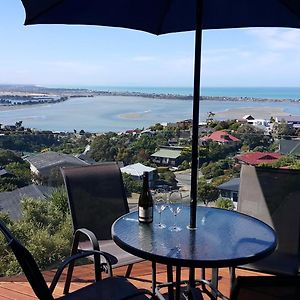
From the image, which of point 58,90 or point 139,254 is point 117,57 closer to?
point 58,90

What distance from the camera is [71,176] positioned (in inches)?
125

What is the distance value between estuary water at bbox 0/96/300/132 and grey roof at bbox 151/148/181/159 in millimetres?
360

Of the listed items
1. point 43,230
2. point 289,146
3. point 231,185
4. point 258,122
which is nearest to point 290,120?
point 258,122

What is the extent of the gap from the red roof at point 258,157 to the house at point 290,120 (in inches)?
18.4

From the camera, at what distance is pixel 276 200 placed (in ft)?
10.2

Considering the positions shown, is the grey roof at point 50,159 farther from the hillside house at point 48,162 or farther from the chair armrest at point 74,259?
the chair armrest at point 74,259

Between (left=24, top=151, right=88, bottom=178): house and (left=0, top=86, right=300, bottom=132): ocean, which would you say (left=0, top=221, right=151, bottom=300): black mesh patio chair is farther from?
(left=0, top=86, right=300, bottom=132): ocean

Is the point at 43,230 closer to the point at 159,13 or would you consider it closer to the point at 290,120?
the point at 159,13

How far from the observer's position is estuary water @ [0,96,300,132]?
13.0 feet

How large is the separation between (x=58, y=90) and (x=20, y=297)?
9.50 feet

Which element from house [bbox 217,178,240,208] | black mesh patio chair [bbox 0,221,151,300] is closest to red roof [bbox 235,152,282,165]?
house [bbox 217,178,240,208]

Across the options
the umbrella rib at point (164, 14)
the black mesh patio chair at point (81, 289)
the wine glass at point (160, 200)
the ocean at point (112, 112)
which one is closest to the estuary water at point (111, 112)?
the ocean at point (112, 112)

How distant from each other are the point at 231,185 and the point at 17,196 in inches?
73.2

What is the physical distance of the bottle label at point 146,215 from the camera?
2.36 meters
